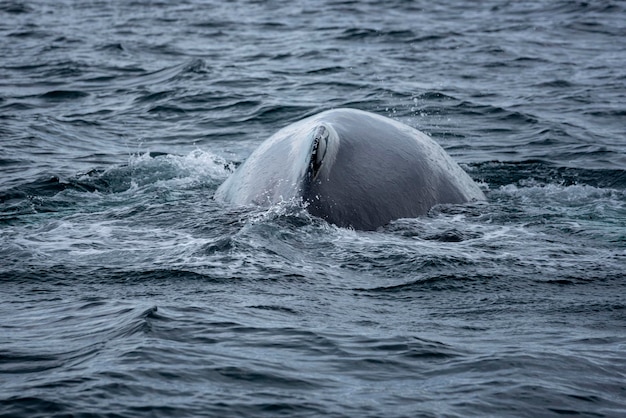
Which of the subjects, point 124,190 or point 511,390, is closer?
point 511,390

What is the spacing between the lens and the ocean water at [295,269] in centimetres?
558

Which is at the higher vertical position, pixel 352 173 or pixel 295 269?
pixel 352 173

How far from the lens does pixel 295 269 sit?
7.58m

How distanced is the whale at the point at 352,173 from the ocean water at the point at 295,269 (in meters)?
0.18

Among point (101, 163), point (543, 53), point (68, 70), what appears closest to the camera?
point (101, 163)

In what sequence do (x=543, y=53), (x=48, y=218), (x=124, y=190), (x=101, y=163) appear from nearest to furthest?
(x=48, y=218) < (x=124, y=190) < (x=101, y=163) < (x=543, y=53)

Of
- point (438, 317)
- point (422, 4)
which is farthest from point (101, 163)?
point (422, 4)

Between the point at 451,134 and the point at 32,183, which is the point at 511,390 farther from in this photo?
the point at 451,134

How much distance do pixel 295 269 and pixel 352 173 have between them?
3.67ft

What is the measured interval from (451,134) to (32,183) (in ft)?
20.7

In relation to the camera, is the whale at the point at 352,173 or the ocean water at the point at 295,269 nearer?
the ocean water at the point at 295,269

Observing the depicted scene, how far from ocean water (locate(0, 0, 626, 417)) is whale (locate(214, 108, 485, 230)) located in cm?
18

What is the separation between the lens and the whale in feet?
26.6

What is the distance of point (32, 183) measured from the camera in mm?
11539
